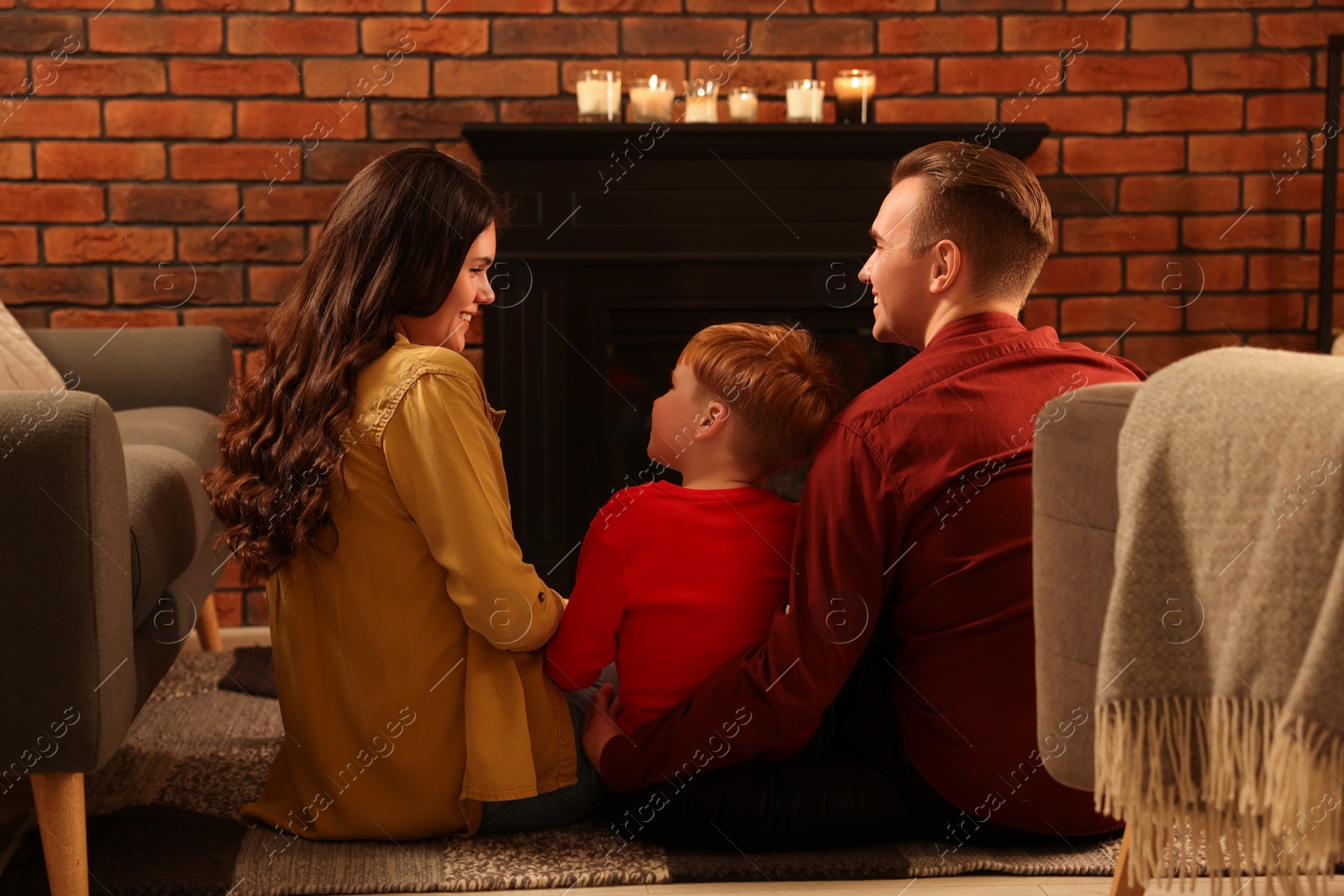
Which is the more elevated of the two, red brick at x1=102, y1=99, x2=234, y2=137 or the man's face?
red brick at x1=102, y1=99, x2=234, y2=137

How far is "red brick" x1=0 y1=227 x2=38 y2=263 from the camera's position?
2512 millimetres

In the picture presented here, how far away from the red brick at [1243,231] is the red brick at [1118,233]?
54 mm

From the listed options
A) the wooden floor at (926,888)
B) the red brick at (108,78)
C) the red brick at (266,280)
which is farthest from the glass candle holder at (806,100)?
the wooden floor at (926,888)

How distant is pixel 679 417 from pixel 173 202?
1770mm

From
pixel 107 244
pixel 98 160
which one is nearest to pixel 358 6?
pixel 98 160

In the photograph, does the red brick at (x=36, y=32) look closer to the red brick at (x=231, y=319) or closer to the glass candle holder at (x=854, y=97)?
the red brick at (x=231, y=319)

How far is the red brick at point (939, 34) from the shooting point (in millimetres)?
2588

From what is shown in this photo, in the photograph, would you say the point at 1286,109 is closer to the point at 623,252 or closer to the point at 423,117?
A: the point at 623,252

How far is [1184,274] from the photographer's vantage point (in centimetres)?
264

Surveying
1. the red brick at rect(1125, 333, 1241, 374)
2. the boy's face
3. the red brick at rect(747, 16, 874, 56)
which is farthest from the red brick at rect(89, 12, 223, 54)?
the red brick at rect(1125, 333, 1241, 374)

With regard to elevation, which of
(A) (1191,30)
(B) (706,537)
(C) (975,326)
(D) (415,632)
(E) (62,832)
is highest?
(A) (1191,30)

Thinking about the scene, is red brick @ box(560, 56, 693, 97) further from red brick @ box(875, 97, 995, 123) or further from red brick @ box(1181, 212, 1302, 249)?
red brick @ box(1181, 212, 1302, 249)

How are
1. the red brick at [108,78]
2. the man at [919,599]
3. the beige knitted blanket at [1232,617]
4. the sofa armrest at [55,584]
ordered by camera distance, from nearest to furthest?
the beige knitted blanket at [1232,617] → the sofa armrest at [55,584] → the man at [919,599] → the red brick at [108,78]

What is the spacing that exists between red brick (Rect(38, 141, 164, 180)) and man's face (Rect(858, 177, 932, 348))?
190 centimetres
